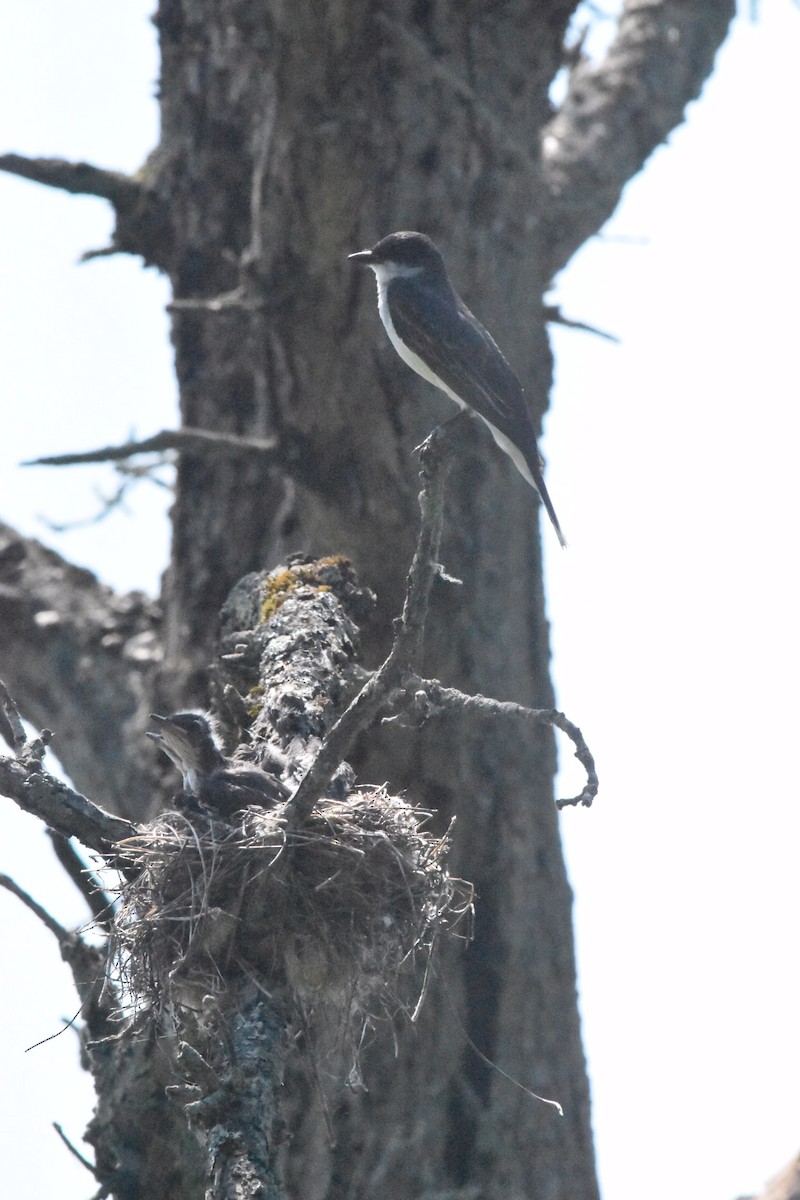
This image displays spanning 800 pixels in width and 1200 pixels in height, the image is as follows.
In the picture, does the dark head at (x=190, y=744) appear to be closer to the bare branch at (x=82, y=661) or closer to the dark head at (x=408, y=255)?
the dark head at (x=408, y=255)

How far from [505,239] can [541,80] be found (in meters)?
1.50

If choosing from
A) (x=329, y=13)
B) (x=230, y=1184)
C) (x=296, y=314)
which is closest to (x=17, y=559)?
(x=296, y=314)

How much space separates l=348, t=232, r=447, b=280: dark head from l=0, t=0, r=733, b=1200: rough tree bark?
1.07m

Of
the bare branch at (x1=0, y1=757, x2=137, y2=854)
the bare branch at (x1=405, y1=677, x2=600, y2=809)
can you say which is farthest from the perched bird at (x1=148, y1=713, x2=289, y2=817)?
the bare branch at (x1=405, y1=677, x2=600, y2=809)

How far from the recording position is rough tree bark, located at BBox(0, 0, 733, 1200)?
28.7ft

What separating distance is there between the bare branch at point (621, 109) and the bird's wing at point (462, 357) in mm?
3602

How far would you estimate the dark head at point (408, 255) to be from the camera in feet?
25.2

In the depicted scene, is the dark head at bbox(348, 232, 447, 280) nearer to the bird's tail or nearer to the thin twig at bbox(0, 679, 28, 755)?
the bird's tail

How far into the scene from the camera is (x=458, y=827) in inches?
358

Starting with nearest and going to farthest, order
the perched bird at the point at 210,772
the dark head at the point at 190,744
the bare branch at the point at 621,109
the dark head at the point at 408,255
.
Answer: the perched bird at the point at 210,772 < the dark head at the point at 190,744 < the dark head at the point at 408,255 < the bare branch at the point at 621,109

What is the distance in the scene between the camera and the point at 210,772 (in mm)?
5676

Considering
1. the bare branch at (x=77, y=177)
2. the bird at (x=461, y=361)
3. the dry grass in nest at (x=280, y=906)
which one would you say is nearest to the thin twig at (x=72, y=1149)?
the dry grass in nest at (x=280, y=906)

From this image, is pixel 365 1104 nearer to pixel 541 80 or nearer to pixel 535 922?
pixel 535 922

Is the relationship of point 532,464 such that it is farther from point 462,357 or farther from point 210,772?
point 210,772
